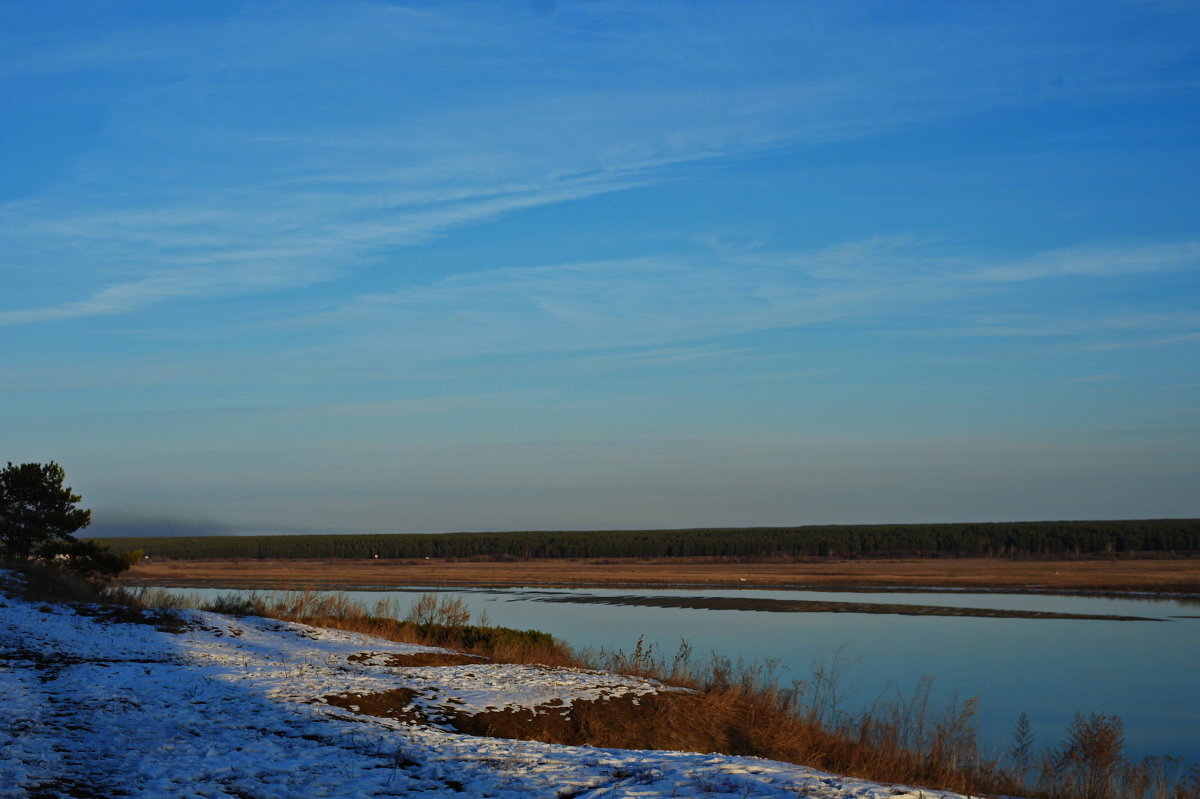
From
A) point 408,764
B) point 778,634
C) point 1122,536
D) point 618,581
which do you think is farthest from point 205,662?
point 1122,536

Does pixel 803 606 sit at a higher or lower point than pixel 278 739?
lower

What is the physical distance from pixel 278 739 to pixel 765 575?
5697 centimetres

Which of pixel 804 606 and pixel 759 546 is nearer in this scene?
pixel 804 606

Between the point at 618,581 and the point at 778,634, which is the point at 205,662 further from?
the point at 618,581

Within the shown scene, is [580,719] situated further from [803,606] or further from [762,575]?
[762,575]

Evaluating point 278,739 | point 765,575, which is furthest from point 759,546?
point 278,739

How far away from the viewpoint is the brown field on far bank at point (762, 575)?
5344 cm

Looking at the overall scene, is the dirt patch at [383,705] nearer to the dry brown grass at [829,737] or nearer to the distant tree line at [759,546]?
the dry brown grass at [829,737]

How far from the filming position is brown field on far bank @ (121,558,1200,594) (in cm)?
5344

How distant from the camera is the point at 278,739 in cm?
982

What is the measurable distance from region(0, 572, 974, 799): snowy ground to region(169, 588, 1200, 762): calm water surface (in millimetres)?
9203

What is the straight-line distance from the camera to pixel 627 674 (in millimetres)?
17984

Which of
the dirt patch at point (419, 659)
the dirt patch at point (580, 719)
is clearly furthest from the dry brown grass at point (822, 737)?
the dirt patch at point (419, 659)

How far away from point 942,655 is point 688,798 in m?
22.2
